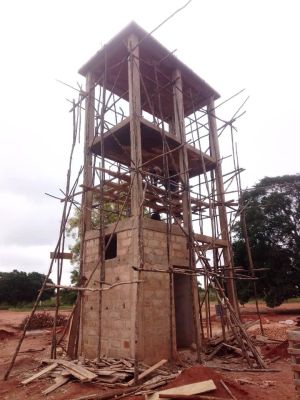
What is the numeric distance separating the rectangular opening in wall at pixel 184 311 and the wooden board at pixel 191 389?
5.23 metres

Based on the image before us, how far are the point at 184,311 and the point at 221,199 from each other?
5.40 m

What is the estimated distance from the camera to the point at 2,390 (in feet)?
27.7

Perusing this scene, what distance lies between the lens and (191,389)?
6535 millimetres

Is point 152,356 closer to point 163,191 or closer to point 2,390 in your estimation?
point 2,390

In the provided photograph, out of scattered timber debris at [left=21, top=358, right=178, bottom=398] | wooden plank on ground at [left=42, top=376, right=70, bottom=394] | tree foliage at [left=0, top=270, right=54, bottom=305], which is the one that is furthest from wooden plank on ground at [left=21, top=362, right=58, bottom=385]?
tree foliage at [left=0, top=270, right=54, bottom=305]

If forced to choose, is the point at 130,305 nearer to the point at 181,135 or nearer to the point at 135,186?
the point at 135,186

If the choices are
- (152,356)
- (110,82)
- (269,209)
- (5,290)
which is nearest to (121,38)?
(110,82)

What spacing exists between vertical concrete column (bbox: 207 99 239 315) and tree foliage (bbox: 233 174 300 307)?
456 inches

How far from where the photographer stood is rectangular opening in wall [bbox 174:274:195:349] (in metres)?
12.2

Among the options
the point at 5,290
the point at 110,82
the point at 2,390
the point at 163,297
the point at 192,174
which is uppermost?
the point at 110,82

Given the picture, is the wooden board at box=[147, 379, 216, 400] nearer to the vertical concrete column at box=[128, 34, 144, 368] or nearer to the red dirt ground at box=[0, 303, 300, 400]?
the red dirt ground at box=[0, 303, 300, 400]

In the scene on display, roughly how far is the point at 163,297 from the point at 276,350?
462 cm

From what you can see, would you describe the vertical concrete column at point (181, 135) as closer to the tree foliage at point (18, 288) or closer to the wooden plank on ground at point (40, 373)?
the wooden plank on ground at point (40, 373)

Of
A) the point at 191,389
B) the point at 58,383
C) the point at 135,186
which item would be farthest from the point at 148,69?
the point at 191,389
